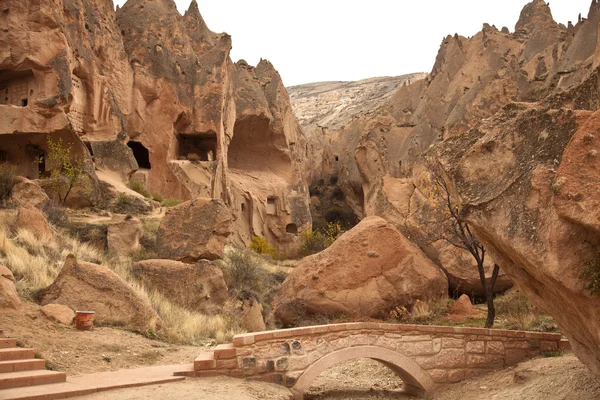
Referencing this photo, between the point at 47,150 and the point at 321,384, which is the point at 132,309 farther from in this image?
the point at 47,150

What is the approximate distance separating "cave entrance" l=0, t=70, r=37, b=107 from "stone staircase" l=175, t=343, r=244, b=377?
14.1m

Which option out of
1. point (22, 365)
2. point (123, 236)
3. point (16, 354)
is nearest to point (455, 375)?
point (22, 365)

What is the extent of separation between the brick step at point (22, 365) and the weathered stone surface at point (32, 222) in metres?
5.88

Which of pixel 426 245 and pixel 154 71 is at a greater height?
pixel 154 71

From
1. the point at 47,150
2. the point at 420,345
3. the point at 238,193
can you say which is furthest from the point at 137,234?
the point at 238,193

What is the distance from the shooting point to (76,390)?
6.31 meters

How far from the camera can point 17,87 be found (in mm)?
18500

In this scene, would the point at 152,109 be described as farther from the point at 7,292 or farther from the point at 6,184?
the point at 7,292

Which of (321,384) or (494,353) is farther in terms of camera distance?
(321,384)

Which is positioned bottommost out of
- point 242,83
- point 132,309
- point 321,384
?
point 321,384

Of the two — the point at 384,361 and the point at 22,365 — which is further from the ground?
the point at 22,365

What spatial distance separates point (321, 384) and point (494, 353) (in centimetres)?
308

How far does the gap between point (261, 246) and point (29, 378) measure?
20199 mm

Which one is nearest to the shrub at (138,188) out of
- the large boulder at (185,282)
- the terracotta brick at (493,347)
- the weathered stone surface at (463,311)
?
the large boulder at (185,282)
